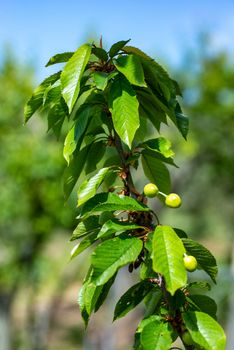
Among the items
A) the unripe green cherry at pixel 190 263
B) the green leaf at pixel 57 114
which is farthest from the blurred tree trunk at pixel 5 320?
the unripe green cherry at pixel 190 263

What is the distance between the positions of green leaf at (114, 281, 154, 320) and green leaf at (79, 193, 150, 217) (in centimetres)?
20

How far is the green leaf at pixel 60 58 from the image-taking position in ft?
3.92

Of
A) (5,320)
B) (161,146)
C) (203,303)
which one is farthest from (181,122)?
(5,320)

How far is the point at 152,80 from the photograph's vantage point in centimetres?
119

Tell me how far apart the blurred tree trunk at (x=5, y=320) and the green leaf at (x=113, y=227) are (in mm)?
8325

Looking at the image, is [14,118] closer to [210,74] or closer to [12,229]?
[12,229]

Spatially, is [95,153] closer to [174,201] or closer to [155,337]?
[174,201]

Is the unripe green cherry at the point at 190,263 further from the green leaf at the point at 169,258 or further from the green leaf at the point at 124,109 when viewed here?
the green leaf at the point at 124,109

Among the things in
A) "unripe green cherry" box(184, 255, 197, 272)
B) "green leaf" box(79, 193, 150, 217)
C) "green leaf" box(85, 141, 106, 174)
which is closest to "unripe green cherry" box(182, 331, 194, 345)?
"unripe green cherry" box(184, 255, 197, 272)

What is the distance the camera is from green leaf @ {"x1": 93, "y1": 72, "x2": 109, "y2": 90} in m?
1.10

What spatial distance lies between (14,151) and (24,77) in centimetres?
201

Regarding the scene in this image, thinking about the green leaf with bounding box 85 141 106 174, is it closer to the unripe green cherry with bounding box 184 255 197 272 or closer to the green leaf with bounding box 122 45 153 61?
the green leaf with bounding box 122 45 153 61

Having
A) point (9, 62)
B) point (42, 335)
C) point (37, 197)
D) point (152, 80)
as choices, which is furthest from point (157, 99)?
point (42, 335)

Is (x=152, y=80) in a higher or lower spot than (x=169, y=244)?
higher
